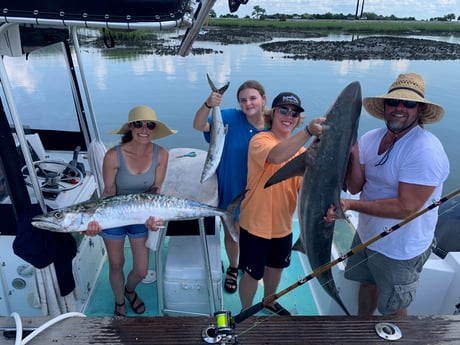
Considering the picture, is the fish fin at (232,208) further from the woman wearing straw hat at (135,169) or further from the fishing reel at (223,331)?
the fishing reel at (223,331)

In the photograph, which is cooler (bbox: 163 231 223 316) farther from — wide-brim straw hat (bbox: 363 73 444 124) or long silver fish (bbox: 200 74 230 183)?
wide-brim straw hat (bbox: 363 73 444 124)

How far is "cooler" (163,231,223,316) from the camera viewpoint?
10.2 feet

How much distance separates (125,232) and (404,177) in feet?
6.67

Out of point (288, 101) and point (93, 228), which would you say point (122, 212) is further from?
point (288, 101)

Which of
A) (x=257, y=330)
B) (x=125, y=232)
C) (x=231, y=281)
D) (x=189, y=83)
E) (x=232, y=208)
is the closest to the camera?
(x=257, y=330)

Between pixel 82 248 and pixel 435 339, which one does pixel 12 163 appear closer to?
pixel 82 248

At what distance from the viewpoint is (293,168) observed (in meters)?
2.33

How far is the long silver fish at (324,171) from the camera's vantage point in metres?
2.15

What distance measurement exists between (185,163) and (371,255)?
181cm

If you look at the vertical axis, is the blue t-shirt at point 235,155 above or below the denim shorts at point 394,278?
above

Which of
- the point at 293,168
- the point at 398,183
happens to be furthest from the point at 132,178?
the point at 398,183

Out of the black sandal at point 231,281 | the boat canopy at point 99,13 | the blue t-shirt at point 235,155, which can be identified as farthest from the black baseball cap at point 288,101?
the black sandal at point 231,281

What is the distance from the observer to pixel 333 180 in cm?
235

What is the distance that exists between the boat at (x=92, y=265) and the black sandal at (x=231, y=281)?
0.11 m
